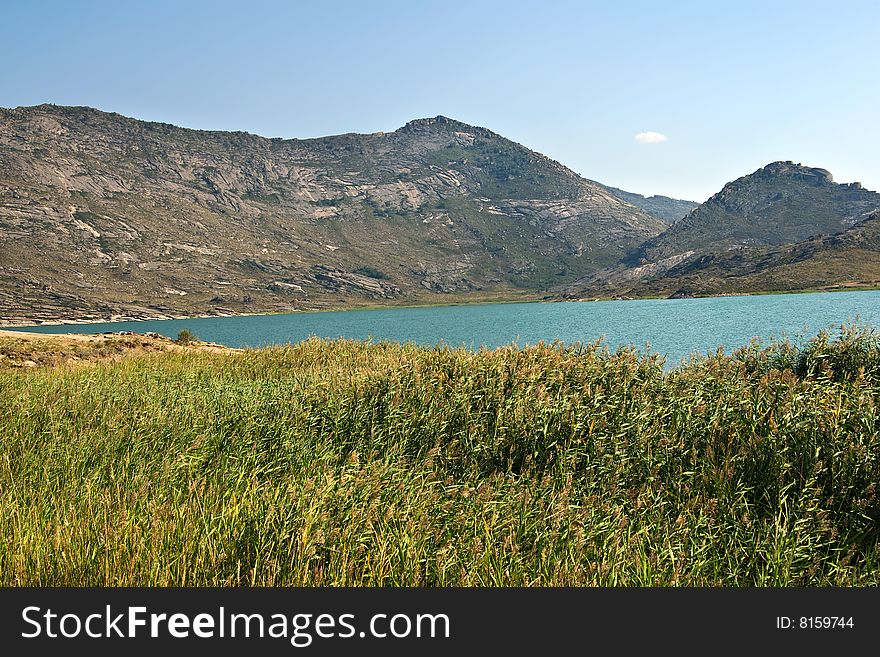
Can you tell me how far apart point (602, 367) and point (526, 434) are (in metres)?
4.39

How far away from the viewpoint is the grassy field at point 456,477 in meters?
6.09

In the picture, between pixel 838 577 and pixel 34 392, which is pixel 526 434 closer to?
pixel 838 577

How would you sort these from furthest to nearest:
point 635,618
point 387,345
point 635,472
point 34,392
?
1. point 387,345
2. point 34,392
3. point 635,472
4. point 635,618

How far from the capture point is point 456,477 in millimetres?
10203

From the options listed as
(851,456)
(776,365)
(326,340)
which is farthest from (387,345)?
(851,456)

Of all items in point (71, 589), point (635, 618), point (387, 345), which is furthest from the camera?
point (387, 345)

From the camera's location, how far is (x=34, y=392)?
46.5 feet

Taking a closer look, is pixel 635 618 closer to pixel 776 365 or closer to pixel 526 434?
pixel 526 434

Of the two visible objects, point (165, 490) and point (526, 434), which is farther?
point (526, 434)

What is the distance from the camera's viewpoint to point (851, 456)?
8.94 metres

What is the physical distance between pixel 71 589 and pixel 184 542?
52.8 inches

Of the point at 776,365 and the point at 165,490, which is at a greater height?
the point at 776,365

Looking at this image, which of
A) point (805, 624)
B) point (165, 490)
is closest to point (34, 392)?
point (165, 490)

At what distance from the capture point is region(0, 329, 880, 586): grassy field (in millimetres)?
6094
